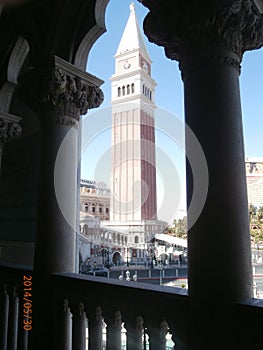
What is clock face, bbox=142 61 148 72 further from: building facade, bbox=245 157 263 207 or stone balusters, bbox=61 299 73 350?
stone balusters, bbox=61 299 73 350

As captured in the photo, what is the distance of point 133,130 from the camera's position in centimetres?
1658

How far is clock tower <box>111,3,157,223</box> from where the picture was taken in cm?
1420

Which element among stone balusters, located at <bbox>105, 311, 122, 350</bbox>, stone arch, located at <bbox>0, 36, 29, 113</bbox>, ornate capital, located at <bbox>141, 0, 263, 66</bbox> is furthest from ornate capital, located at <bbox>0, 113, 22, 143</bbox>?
stone balusters, located at <bbox>105, 311, 122, 350</bbox>

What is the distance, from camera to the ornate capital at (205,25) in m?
1.43

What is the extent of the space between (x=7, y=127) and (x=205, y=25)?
2.88 meters

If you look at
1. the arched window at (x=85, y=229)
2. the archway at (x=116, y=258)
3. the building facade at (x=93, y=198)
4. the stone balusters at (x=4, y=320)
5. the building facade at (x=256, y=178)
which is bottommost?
the stone balusters at (x=4, y=320)

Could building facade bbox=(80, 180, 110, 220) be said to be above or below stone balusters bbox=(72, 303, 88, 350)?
above

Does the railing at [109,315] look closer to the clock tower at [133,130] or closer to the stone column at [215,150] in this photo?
the stone column at [215,150]

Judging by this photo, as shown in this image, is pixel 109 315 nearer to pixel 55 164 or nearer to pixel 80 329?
pixel 80 329

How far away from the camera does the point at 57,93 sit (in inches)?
98.9

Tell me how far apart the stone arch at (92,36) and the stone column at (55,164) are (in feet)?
0.42

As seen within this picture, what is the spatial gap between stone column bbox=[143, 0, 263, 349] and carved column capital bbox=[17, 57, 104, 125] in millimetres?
1125

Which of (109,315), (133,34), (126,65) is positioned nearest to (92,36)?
(109,315)

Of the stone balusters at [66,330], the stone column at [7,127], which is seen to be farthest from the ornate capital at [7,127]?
the stone balusters at [66,330]
